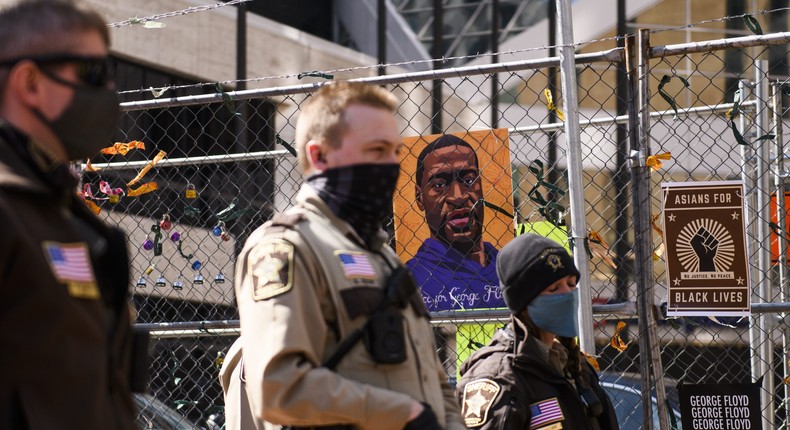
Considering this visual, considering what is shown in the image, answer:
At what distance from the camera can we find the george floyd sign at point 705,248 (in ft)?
14.4

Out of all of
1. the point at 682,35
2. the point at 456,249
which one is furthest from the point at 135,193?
the point at 682,35

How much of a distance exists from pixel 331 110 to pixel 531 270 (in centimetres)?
132

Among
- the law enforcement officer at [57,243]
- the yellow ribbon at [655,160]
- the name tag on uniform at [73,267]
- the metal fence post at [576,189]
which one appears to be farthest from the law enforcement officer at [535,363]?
the name tag on uniform at [73,267]

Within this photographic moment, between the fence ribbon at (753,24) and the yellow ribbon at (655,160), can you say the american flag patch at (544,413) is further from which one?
the fence ribbon at (753,24)

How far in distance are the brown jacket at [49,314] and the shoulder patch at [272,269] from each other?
55cm

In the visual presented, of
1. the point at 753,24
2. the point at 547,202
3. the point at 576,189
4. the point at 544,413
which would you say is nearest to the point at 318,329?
the point at 544,413

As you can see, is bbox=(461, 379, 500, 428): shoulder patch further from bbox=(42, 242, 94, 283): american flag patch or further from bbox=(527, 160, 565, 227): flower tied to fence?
bbox=(42, 242, 94, 283): american flag patch

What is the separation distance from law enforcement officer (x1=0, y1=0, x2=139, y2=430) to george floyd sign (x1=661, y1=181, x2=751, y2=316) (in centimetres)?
262

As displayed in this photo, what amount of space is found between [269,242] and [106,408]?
79 cm

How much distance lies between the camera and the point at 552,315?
3984mm

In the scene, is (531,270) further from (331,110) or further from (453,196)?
(331,110)

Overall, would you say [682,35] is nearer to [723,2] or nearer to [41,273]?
[723,2]

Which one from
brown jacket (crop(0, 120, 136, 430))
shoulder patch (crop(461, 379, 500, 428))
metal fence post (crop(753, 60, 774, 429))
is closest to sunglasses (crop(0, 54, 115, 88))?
brown jacket (crop(0, 120, 136, 430))

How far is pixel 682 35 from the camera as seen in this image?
18.0 metres
